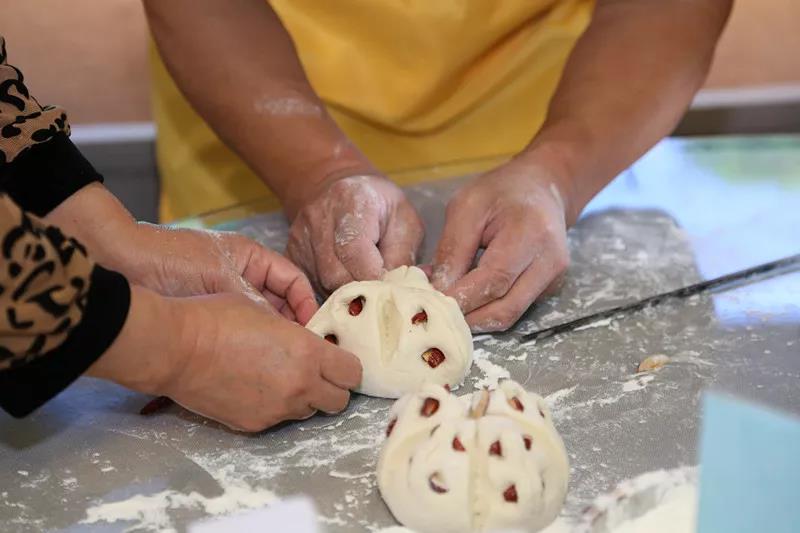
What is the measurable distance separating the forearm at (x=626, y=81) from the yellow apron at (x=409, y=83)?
105mm

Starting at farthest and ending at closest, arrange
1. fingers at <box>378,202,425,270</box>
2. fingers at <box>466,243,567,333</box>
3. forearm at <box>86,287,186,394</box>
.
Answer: fingers at <box>378,202,425,270</box> < fingers at <box>466,243,567,333</box> < forearm at <box>86,287,186,394</box>

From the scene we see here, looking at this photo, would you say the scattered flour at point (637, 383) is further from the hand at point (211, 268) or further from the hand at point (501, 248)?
the hand at point (211, 268)

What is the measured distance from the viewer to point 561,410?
1307mm

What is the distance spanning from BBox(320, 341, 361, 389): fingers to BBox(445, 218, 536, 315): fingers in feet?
0.75

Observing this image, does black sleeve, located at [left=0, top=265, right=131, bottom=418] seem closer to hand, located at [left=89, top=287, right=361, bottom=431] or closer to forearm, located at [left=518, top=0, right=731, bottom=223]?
hand, located at [left=89, top=287, right=361, bottom=431]

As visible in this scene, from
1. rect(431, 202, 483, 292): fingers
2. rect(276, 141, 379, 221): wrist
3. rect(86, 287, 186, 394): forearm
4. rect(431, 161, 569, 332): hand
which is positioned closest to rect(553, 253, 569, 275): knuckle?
rect(431, 161, 569, 332): hand

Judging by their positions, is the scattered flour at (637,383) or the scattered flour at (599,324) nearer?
the scattered flour at (637,383)

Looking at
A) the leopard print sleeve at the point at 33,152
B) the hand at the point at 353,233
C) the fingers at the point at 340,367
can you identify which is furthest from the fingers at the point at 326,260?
the leopard print sleeve at the point at 33,152

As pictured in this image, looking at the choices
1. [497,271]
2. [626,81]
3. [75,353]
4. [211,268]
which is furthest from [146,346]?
[626,81]

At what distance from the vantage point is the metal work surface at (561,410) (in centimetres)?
116

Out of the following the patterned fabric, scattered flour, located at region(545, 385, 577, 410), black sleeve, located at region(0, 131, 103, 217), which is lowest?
scattered flour, located at region(545, 385, 577, 410)

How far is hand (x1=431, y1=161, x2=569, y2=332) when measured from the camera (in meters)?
1.46

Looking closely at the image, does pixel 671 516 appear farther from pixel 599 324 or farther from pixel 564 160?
pixel 564 160

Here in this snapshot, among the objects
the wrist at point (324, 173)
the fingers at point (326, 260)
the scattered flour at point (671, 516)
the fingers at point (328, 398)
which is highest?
the wrist at point (324, 173)
